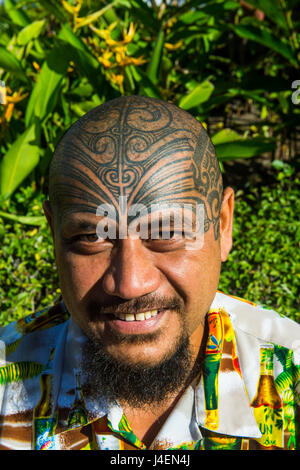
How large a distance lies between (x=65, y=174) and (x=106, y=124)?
21 centimetres

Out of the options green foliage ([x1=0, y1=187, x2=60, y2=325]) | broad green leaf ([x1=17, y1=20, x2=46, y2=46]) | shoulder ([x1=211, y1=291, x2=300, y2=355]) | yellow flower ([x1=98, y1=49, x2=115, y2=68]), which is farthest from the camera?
broad green leaf ([x1=17, y1=20, x2=46, y2=46])

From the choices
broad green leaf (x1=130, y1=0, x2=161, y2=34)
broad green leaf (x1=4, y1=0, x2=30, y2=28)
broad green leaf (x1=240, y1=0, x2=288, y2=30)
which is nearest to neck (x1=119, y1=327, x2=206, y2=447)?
broad green leaf (x1=130, y1=0, x2=161, y2=34)

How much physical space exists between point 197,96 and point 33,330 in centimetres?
178

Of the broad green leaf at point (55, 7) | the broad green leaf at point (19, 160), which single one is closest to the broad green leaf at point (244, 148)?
the broad green leaf at point (19, 160)

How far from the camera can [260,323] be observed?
67.7 inches

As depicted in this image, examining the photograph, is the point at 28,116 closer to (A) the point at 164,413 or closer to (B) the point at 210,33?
(B) the point at 210,33

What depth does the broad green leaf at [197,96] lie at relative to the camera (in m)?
2.71

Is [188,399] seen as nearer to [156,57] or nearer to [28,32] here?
[156,57]

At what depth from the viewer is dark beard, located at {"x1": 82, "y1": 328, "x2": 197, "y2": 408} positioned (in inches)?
54.9

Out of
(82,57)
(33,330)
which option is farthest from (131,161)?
(82,57)

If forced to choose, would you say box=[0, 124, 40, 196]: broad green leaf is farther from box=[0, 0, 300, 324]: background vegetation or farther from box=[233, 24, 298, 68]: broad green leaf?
box=[233, 24, 298, 68]: broad green leaf

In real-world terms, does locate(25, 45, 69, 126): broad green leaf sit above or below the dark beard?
above

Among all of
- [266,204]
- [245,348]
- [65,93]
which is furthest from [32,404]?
[65,93]

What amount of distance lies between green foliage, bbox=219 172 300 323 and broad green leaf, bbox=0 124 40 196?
134cm
